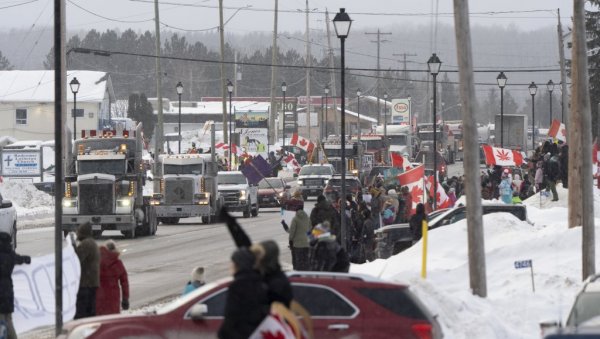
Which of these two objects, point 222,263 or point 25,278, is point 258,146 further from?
point 25,278

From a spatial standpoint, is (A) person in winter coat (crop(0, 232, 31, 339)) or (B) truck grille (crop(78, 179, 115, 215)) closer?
(A) person in winter coat (crop(0, 232, 31, 339))

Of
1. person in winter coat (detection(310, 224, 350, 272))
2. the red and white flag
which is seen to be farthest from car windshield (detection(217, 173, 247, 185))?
person in winter coat (detection(310, 224, 350, 272))

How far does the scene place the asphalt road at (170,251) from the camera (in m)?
26.5

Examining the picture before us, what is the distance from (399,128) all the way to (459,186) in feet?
166

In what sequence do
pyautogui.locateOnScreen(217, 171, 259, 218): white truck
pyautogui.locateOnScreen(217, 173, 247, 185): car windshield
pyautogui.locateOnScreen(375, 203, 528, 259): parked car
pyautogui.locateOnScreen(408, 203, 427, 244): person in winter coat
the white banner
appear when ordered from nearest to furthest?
the white banner < pyautogui.locateOnScreen(408, 203, 427, 244): person in winter coat < pyautogui.locateOnScreen(375, 203, 528, 259): parked car < pyautogui.locateOnScreen(217, 171, 259, 218): white truck < pyautogui.locateOnScreen(217, 173, 247, 185): car windshield

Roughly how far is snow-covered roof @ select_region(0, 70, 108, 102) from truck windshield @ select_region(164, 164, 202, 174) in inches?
2417

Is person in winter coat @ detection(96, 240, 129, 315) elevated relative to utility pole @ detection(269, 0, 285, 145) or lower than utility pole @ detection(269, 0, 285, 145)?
lower

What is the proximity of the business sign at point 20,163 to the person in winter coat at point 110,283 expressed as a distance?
149 feet

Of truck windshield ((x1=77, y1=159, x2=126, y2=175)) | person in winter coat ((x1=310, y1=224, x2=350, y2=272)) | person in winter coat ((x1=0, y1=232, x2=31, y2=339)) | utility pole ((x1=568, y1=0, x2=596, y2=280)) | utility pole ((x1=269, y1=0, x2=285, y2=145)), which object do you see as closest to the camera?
person in winter coat ((x1=0, y1=232, x2=31, y2=339))

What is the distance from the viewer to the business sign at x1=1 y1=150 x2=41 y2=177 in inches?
2447

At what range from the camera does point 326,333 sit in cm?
1298

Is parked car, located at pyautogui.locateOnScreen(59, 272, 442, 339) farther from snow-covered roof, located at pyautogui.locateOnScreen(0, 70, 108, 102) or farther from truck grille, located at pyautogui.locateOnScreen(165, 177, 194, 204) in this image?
snow-covered roof, located at pyautogui.locateOnScreen(0, 70, 108, 102)

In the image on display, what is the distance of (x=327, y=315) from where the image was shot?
13.1m

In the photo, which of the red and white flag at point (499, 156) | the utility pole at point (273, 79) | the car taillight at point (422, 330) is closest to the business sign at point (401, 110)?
the utility pole at point (273, 79)
